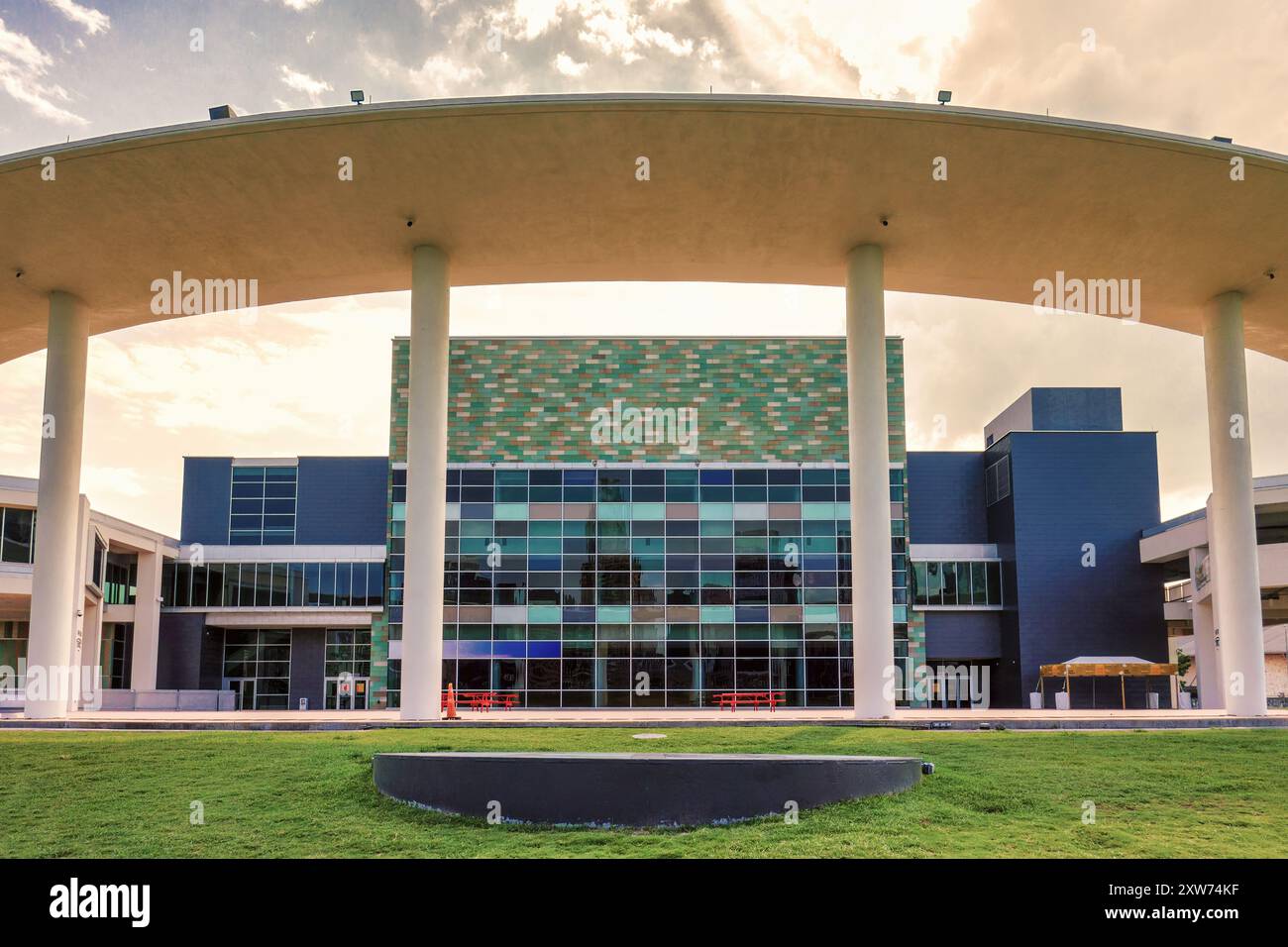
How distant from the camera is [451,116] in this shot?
21.5 meters

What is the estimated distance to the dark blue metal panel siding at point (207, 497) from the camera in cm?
5234

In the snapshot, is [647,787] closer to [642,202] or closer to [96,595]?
[642,202]

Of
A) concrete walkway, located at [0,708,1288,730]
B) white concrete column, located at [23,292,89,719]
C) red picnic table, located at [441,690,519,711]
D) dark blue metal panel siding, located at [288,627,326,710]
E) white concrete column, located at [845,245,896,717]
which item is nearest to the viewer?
concrete walkway, located at [0,708,1288,730]

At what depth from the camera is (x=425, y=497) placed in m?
25.2

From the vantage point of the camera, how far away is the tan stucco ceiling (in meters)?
21.8

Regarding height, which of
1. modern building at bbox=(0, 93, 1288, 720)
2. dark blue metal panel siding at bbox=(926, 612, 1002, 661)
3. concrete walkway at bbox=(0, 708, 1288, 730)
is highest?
modern building at bbox=(0, 93, 1288, 720)

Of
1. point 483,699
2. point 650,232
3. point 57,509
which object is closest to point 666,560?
point 483,699

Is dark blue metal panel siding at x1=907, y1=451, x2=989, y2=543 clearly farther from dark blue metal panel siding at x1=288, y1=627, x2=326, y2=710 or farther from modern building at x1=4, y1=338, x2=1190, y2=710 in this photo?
dark blue metal panel siding at x1=288, y1=627, x2=326, y2=710

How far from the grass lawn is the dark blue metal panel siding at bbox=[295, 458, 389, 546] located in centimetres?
3215

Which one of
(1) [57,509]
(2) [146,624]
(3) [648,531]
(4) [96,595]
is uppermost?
(3) [648,531]

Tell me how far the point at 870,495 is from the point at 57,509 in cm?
1845

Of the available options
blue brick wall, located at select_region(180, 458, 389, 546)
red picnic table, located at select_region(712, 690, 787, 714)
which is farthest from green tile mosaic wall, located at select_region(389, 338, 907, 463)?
red picnic table, located at select_region(712, 690, 787, 714)
